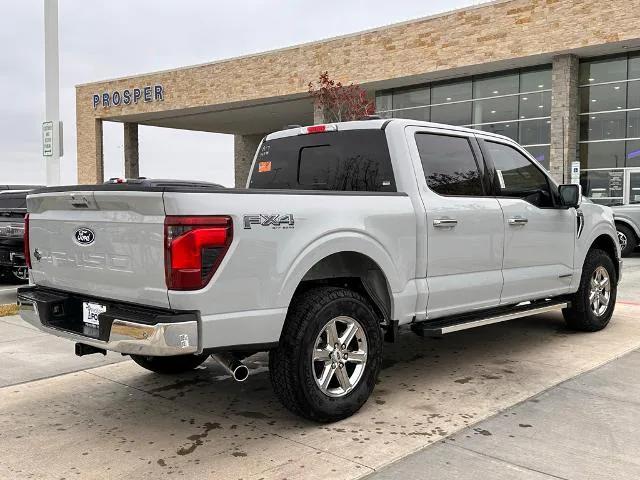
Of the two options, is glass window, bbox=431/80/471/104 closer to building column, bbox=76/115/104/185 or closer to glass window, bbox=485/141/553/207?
glass window, bbox=485/141/553/207

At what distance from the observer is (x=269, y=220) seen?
3.73 metres

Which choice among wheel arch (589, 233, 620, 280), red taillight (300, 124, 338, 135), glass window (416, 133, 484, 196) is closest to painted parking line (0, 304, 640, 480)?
wheel arch (589, 233, 620, 280)

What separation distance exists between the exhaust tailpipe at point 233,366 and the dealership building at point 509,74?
56.4 feet

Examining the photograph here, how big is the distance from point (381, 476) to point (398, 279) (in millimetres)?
1510

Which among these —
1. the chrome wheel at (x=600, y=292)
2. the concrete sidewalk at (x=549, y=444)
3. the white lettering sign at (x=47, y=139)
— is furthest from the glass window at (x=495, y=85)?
the concrete sidewalk at (x=549, y=444)

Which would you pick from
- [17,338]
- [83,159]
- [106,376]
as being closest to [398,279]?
[106,376]

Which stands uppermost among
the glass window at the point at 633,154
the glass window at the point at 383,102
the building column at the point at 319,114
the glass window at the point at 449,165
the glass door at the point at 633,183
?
the glass window at the point at 383,102

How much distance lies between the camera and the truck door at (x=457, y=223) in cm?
480

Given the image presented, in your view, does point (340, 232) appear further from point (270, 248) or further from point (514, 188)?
point (514, 188)

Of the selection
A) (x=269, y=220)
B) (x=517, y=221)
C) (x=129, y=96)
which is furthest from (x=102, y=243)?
(x=129, y=96)

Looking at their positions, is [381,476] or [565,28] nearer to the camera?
[381,476]

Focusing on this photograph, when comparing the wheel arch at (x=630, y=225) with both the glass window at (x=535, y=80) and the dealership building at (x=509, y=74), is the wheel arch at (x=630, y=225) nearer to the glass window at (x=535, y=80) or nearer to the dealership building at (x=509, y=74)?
the dealership building at (x=509, y=74)

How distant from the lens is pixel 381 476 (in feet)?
11.0

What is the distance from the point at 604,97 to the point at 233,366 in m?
21.8
